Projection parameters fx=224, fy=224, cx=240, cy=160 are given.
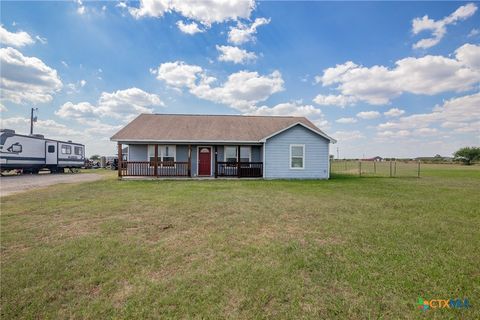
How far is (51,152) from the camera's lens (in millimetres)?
21000

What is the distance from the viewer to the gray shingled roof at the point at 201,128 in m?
15.4

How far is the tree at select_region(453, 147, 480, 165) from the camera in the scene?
57938 millimetres

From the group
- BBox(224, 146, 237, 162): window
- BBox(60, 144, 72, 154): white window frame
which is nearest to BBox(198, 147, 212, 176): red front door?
BBox(224, 146, 237, 162): window

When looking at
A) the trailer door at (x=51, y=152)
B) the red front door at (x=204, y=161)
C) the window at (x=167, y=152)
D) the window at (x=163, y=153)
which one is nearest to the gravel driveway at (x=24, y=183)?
the window at (x=163, y=153)

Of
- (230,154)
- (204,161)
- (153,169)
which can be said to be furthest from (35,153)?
(230,154)

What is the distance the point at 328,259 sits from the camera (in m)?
3.71

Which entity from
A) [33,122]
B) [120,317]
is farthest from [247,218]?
[33,122]

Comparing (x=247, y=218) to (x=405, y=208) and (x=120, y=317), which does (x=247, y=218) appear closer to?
(x=120, y=317)

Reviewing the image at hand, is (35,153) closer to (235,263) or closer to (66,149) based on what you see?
(66,149)

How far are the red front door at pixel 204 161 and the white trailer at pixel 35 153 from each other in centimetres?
1474

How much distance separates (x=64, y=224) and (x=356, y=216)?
754 centimetres

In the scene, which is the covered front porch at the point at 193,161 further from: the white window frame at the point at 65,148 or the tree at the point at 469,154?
the tree at the point at 469,154

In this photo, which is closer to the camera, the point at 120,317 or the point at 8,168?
the point at 120,317

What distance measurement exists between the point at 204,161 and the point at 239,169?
2.75m
